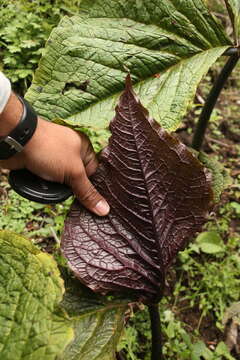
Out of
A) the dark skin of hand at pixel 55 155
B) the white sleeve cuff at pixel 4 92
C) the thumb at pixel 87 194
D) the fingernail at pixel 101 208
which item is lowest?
the fingernail at pixel 101 208

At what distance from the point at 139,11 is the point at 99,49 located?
165 millimetres

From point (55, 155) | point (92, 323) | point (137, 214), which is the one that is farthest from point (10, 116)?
point (92, 323)

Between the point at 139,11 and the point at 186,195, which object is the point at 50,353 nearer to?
the point at 186,195

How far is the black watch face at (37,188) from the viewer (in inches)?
43.7

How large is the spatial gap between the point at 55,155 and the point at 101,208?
8.1 inches

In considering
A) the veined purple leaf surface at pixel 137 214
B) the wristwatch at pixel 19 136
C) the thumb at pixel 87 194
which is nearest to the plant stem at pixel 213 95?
the veined purple leaf surface at pixel 137 214

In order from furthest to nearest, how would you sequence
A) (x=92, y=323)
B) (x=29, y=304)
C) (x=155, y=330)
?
(x=155, y=330)
(x=92, y=323)
(x=29, y=304)

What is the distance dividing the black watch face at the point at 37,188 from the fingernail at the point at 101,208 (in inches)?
3.5

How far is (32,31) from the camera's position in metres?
2.33

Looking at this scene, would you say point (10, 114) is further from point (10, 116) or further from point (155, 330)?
point (155, 330)

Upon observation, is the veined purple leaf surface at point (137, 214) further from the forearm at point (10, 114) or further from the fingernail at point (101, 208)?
the forearm at point (10, 114)

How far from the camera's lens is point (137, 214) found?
1184 mm

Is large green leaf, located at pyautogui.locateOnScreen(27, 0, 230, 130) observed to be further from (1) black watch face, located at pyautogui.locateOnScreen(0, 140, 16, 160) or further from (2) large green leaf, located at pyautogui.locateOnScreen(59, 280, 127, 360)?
(2) large green leaf, located at pyautogui.locateOnScreen(59, 280, 127, 360)

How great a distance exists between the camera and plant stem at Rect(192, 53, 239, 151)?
52.2 inches
